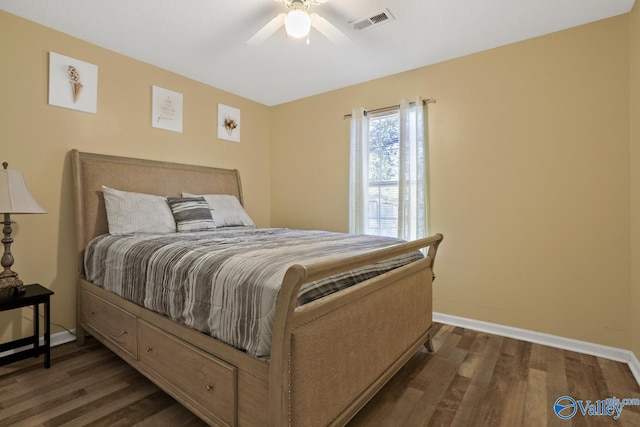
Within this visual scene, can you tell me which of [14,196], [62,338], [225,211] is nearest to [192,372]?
[14,196]

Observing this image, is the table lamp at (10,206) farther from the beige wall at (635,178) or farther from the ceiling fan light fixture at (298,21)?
the beige wall at (635,178)

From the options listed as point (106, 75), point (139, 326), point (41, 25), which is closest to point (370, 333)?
point (139, 326)

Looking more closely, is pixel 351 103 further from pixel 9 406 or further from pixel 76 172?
pixel 9 406

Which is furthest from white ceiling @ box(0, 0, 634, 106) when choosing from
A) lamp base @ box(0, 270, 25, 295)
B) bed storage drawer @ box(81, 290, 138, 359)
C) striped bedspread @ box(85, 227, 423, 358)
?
bed storage drawer @ box(81, 290, 138, 359)

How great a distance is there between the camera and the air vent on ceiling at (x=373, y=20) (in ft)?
7.23

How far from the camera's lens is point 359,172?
334 cm

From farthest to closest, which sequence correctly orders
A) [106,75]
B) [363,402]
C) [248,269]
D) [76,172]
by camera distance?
1. [106,75]
2. [76,172]
3. [363,402]
4. [248,269]

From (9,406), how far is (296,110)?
3.58 m

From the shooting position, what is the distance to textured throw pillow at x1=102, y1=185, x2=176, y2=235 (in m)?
2.41

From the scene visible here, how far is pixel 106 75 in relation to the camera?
2.69 meters

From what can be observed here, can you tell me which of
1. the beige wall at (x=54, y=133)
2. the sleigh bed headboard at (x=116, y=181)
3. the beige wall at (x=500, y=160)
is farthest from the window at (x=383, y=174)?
the beige wall at (x=54, y=133)

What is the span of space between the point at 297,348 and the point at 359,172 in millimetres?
2478

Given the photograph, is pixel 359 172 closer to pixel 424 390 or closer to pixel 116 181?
pixel 424 390

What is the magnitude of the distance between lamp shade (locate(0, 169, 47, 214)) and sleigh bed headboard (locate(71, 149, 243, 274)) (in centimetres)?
45
